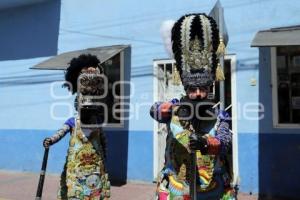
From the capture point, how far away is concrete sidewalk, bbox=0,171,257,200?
21.5 ft

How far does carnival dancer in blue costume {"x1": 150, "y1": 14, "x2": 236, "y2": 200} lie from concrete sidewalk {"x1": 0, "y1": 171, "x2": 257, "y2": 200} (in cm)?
377

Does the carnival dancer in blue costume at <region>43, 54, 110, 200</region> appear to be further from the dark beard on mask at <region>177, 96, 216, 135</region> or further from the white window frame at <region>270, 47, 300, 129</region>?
the white window frame at <region>270, 47, 300, 129</region>

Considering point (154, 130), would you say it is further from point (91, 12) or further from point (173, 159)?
point (173, 159)

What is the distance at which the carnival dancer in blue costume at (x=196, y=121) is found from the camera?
2.61m

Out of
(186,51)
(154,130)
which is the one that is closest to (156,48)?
(154,130)

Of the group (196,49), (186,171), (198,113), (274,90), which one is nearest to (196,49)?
(196,49)

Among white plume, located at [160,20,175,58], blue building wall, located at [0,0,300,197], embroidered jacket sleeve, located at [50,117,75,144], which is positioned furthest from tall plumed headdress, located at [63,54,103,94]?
blue building wall, located at [0,0,300,197]

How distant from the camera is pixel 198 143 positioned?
2377mm

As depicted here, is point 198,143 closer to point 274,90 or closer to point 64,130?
point 64,130

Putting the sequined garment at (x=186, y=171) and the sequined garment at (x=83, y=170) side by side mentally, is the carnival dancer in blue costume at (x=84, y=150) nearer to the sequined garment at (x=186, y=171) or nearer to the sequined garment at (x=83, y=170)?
the sequined garment at (x=83, y=170)

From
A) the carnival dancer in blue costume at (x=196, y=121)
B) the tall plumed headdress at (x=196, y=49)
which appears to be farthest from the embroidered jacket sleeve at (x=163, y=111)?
the tall plumed headdress at (x=196, y=49)

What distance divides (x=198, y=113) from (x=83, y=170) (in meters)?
1.63

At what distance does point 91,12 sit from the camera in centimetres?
792

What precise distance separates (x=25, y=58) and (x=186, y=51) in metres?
6.66
